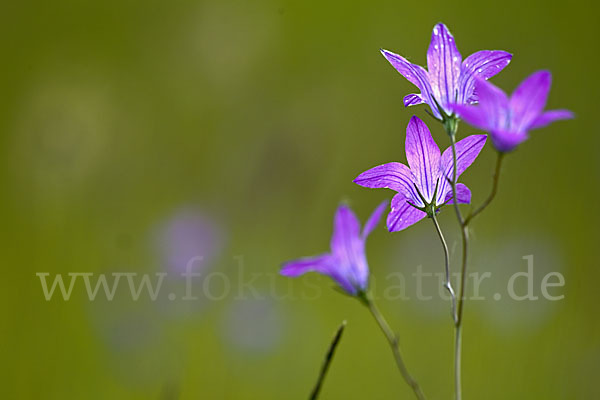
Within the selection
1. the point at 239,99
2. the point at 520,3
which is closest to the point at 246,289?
the point at 239,99

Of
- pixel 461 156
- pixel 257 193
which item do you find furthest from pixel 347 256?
pixel 257 193

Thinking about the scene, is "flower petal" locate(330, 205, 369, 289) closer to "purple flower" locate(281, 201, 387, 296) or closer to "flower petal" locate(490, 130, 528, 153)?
"purple flower" locate(281, 201, 387, 296)

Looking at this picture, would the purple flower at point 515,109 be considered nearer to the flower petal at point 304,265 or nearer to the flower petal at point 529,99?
the flower petal at point 529,99

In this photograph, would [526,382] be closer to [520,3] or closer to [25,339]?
[520,3]

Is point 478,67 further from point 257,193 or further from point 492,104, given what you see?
point 257,193

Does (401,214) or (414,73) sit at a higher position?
(414,73)
